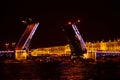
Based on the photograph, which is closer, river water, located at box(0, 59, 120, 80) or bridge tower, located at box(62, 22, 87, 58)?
river water, located at box(0, 59, 120, 80)

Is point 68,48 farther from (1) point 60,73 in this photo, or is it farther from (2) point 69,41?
(1) point 60,73

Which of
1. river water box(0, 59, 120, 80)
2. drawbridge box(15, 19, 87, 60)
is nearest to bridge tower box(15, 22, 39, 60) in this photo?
drawbridge box(15, 19, 87, 60)

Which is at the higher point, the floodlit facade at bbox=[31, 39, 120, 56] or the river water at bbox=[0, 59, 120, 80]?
the floodlit facade at bbox=[31, 39, 120, 56]

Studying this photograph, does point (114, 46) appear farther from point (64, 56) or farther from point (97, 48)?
point (64, 56)

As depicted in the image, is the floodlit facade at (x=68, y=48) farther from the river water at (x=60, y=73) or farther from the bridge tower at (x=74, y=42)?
the river water at (x=60, y=73)

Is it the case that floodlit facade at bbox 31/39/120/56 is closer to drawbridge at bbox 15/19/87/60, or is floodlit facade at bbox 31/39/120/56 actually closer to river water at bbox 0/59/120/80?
drawbridge at bbox 15/19/87/60

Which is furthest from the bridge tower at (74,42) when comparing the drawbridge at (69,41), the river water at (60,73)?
the river water at (60,73)

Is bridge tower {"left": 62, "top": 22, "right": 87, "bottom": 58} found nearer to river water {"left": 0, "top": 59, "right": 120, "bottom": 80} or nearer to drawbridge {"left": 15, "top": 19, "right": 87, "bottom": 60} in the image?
drawbridge {"left": 15, "top": 19, "right": 87, "bottom": 60}

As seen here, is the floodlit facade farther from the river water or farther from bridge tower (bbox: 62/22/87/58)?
the river water

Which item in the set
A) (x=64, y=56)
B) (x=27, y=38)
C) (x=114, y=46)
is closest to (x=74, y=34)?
(x=27, y=38)

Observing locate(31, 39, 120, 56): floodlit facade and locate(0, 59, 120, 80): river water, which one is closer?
locate(0, 59, 120, 80): river water

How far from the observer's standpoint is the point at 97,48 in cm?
8562

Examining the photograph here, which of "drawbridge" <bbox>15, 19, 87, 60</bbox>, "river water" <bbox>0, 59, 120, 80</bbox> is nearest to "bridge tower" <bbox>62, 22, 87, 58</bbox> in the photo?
"drawbridge" <bbox>15, 19, 87, 60</bbox>

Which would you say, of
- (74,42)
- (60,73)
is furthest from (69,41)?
(60,73)
